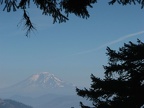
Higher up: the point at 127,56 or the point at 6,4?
the point at 127,56

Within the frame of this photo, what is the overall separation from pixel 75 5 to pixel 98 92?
21.6 feet

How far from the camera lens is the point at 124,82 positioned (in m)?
9.34

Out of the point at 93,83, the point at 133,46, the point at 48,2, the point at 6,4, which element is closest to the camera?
the point at 6,4

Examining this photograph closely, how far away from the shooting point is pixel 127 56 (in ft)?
31.1

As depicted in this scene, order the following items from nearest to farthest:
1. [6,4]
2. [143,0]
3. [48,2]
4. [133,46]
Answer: [6,4] < [48,2] < [143,0] < [133,46]

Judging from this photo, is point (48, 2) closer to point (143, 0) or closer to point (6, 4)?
point (6, 4)

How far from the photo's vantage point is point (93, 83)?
35.4ft

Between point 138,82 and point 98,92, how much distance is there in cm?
189

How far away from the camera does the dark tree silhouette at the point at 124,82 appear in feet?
28.7

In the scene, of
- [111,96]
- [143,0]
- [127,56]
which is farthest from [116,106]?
[143,0]

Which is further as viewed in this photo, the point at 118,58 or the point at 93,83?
the point at 93,83

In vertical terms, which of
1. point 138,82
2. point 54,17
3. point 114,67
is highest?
point 114,67

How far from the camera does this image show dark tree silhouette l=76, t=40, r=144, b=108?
28.7 ft

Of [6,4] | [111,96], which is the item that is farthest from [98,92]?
[6,4]
